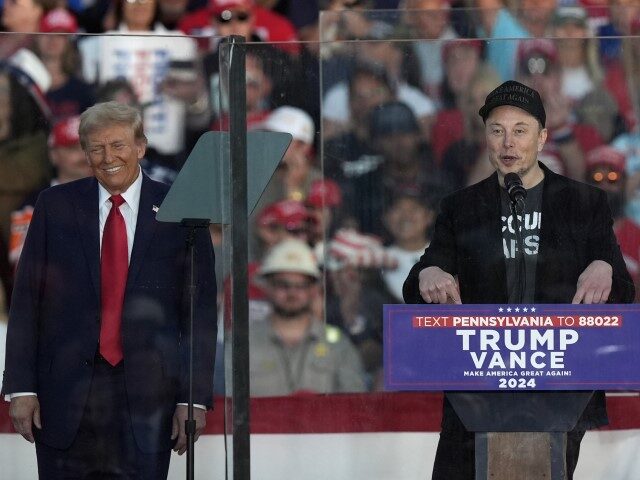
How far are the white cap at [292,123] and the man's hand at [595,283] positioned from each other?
1101 millimetres

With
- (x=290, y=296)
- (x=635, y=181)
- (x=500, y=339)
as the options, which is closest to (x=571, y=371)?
(x=500, y=339)

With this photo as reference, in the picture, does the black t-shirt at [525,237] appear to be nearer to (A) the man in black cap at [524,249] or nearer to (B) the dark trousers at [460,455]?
(A) the man in black cap at [524,249]

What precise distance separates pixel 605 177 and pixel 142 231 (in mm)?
1674

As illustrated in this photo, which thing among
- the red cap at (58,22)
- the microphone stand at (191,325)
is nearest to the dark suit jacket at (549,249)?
the microphone stand at (191,325)

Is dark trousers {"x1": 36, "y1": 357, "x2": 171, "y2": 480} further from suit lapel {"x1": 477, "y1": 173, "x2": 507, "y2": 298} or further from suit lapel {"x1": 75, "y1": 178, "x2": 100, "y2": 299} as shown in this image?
suit lapel {"x1": 477, "y1": 173, "x2": 507, "y2": 298}

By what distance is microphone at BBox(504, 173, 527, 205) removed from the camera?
14.8ft

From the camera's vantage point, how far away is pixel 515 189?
4516 mm

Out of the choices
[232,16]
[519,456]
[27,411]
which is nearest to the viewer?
[519,456]

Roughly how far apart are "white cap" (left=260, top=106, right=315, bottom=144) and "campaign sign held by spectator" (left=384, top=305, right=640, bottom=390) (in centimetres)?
75

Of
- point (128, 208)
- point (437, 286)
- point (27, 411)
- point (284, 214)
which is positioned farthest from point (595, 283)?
point (27, 411)

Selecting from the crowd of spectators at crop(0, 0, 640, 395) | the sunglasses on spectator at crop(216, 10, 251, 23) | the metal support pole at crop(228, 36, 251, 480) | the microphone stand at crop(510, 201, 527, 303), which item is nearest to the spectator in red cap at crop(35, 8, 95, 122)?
the crowd of spectators at crop(0, 0, 640, 395)

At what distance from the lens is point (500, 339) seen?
4531 millimetres

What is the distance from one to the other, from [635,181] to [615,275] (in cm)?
35

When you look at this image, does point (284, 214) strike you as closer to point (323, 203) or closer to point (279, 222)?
point (279, 222)
